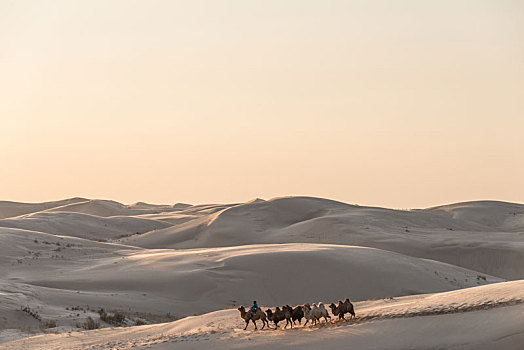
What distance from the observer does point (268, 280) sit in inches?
1047

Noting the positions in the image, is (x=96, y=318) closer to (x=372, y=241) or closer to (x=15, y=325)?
(x=15, y=325)

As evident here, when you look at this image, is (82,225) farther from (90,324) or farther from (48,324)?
(90,324)

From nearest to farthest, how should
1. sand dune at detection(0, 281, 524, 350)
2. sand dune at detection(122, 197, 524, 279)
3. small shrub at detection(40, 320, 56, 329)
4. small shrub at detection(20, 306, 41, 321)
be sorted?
sand dune at detection(0, 281, 524, 350) → small shrub at detection(40, 320, 56, 329) → small shrub at detection(20, 306, 41, 321) → sand dune at detection(122, 197, 524, 279)

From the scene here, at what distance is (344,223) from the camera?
46.2m

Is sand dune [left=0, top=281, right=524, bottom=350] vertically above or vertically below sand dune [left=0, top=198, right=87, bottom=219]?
below

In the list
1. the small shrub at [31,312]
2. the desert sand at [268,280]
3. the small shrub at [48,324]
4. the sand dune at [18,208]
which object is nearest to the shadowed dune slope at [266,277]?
the desert sand at [268,280]

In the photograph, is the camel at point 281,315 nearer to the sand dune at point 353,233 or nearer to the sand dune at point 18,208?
the sand dune at point 353,233

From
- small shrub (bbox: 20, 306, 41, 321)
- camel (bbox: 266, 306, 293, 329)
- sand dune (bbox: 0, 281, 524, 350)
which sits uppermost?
small shrub (bbox: 20, 306, 41, 321)

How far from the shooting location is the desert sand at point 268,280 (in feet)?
40.4

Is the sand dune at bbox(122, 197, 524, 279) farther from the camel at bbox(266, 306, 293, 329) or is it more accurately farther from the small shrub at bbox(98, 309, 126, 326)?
the camel at bbox(266, 306, 293, 329)

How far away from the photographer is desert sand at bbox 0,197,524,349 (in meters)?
12.3

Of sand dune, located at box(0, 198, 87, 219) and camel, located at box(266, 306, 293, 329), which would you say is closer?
camel, located at box(266, 306, 293, 329)

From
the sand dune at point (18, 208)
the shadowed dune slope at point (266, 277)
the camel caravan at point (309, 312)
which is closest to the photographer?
the camel caravan at point (309, 312)

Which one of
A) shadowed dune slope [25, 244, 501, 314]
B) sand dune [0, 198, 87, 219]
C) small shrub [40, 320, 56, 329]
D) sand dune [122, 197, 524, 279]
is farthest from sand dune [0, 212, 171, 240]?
sand dune [0, 198, 87, 219]
